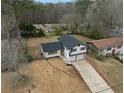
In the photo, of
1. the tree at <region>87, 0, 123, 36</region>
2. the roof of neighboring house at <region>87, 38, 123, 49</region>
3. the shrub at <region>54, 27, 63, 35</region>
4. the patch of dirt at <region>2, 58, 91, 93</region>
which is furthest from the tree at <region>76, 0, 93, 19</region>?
the patch of dirt at <region>2, 58, 91, 93</region>

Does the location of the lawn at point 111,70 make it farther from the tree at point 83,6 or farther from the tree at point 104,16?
the tree at point 83,6

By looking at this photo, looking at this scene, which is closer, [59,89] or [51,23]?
[59,89]

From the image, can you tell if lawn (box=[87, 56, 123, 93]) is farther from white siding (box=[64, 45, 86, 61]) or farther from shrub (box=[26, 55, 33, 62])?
shrub (box=[26, 55, 33, 62])

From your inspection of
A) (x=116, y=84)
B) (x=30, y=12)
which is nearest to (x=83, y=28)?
(x=30, y=12)

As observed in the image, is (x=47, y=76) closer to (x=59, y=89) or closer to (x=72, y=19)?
(x=59, y=89)

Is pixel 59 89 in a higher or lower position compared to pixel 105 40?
lower

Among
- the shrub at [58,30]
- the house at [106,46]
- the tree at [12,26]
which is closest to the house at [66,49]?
the house at [106,46]
